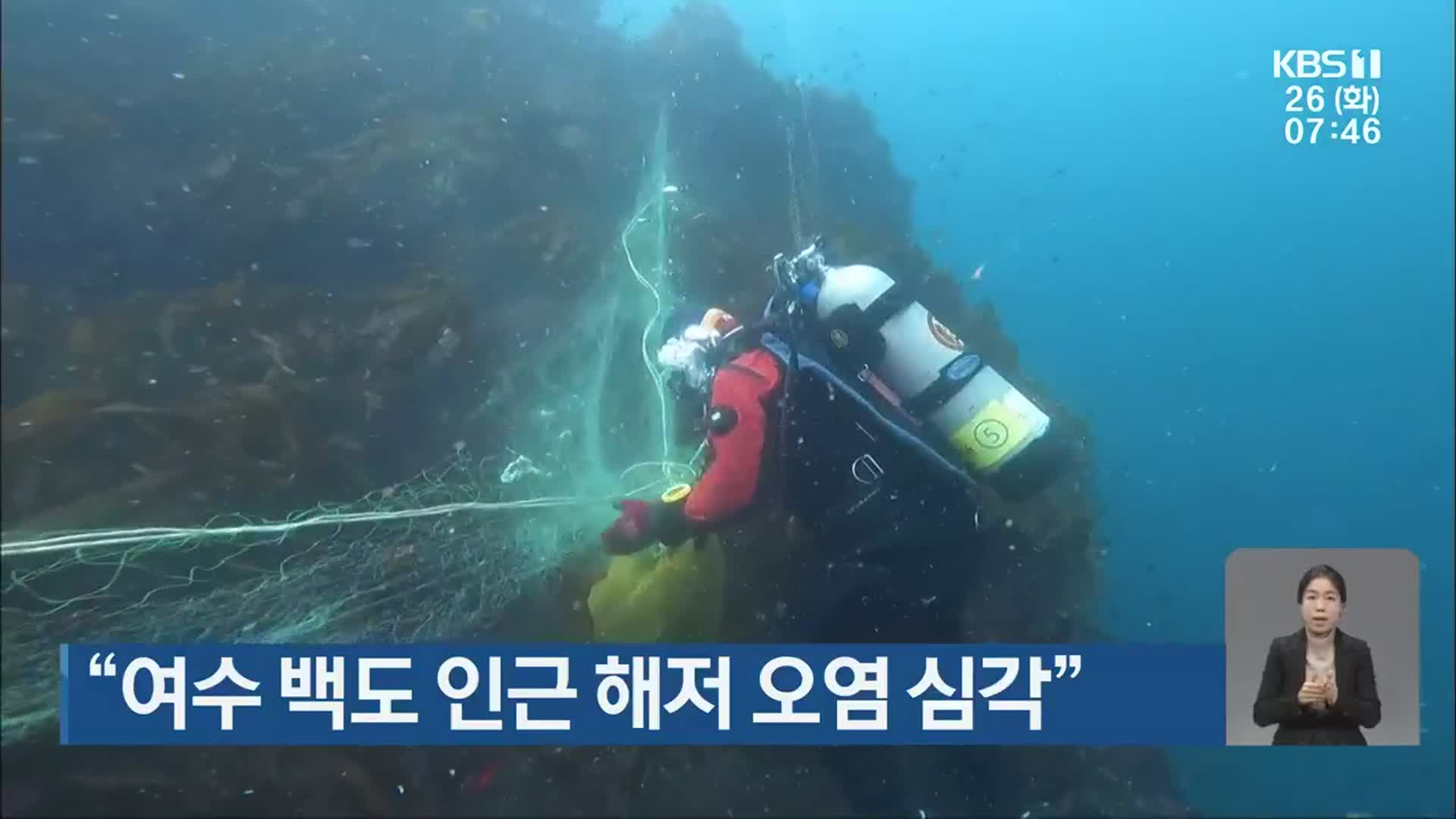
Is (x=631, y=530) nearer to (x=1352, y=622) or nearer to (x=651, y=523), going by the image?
(x=651, y=523)

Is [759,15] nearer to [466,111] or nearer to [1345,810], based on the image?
[466,111]

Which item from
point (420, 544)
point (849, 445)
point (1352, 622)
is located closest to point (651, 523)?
point (849, 445)

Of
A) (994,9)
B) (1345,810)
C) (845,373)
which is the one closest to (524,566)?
(845,373)

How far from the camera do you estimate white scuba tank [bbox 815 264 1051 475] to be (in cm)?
220

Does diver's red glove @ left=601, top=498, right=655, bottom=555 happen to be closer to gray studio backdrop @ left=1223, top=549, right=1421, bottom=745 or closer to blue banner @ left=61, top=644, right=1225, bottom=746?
blue banner @ left=61, top=644, right=1225, bottom=746

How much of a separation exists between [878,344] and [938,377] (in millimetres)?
237

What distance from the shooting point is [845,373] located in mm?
2273

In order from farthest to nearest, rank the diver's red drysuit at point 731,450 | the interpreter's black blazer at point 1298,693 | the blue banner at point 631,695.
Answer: the interpreter's black blazer at point 1298,693 → the blue banner at point 631,695 → the diver's red drysuit at point 731,450

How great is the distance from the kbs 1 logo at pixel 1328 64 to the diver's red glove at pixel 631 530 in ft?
9.65

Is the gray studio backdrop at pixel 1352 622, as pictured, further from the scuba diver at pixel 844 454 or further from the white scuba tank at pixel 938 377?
the white scuba tank at pixel 938 377

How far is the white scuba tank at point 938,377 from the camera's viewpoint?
220 cm
